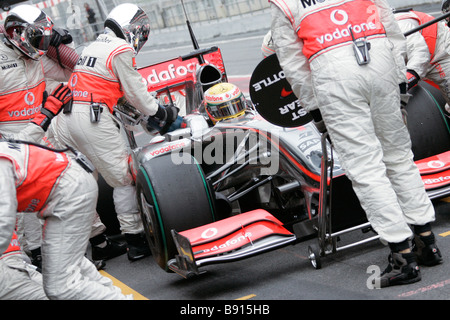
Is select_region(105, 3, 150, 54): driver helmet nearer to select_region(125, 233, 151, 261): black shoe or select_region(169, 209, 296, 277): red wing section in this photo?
select_region(125, 233, 151, 261): black shoe

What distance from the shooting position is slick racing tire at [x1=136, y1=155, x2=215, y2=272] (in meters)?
5.07

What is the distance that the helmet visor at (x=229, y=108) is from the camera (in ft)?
19.7

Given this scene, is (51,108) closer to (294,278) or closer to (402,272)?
(294,278)

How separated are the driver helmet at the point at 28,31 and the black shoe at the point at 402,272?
3748mm

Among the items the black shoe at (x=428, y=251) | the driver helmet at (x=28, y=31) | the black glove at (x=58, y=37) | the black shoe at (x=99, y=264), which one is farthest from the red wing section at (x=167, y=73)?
the black shoe at (x=428, y=251)

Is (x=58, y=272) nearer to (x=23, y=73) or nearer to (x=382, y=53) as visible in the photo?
(x=382, y=53)

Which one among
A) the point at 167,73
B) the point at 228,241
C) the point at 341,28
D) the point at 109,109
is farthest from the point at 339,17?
the point at 167,73

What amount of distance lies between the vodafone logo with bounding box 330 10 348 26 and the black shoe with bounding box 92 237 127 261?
10.3 ft

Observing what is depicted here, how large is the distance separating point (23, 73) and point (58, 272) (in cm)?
283

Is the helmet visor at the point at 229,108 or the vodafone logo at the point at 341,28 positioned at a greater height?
the vodafone logo at the point at 341,28

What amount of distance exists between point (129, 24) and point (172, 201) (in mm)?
1959

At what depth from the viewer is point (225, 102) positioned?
6.02 metres

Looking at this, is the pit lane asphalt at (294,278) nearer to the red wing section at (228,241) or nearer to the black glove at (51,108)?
the red wing section at (228,241)

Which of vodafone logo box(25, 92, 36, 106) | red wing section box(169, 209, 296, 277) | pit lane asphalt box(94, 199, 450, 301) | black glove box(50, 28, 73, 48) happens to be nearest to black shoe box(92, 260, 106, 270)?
pit lane asphalt box(94, 199, 450, 301)
